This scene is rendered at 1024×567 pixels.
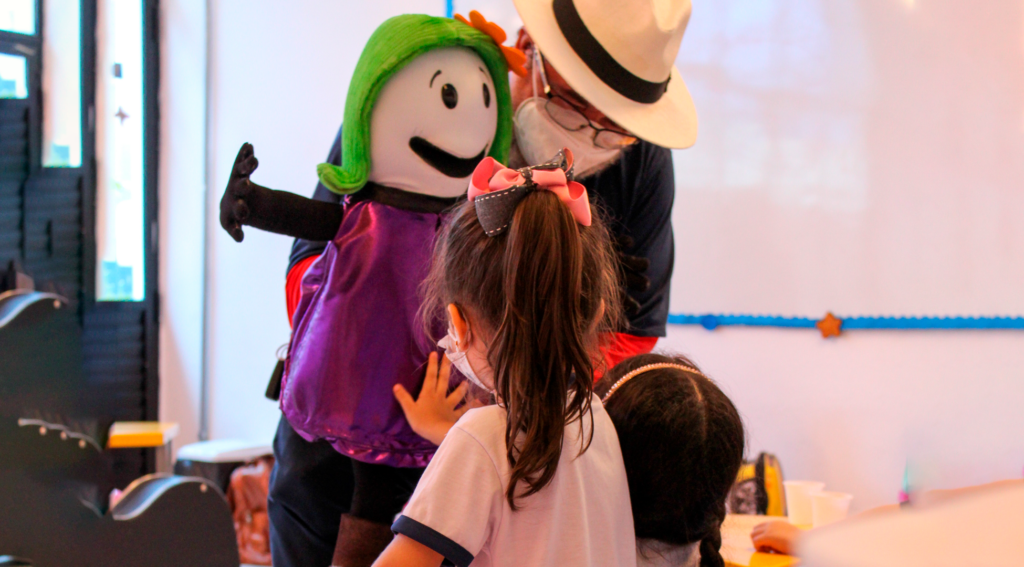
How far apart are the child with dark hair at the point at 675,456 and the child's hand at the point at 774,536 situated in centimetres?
60

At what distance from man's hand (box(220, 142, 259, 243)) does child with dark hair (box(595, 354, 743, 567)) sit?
0.48 metres

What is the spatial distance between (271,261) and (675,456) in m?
2.54

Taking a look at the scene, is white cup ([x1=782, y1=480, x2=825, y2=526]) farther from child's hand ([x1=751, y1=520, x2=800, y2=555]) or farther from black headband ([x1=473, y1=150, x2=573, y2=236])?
black headband ([x1=473, y1=150, x2=573, y2=236])

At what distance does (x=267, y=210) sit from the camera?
3.19 feet

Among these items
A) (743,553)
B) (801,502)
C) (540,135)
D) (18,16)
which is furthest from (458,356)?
(18,16)

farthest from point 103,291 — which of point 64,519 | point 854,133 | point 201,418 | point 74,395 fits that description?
point 854,133

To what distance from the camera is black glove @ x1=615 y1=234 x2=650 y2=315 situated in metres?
1.18

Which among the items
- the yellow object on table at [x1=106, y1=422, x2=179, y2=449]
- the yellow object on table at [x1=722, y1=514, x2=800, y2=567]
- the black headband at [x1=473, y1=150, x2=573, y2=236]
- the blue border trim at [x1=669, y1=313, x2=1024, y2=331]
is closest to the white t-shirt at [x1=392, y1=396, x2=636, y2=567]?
the black headband at [x1=473, y1=150, x2=573, y2=236]

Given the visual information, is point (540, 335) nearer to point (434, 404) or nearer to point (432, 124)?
point (434, 404)

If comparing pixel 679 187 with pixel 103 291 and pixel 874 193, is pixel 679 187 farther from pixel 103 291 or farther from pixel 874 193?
pixel 103 291

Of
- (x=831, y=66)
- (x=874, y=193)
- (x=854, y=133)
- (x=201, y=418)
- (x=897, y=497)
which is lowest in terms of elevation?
(x=201, y=418)

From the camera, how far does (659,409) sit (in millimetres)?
814

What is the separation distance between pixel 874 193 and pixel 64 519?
1993 millimetres

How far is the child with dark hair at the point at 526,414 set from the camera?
2.28 feet
